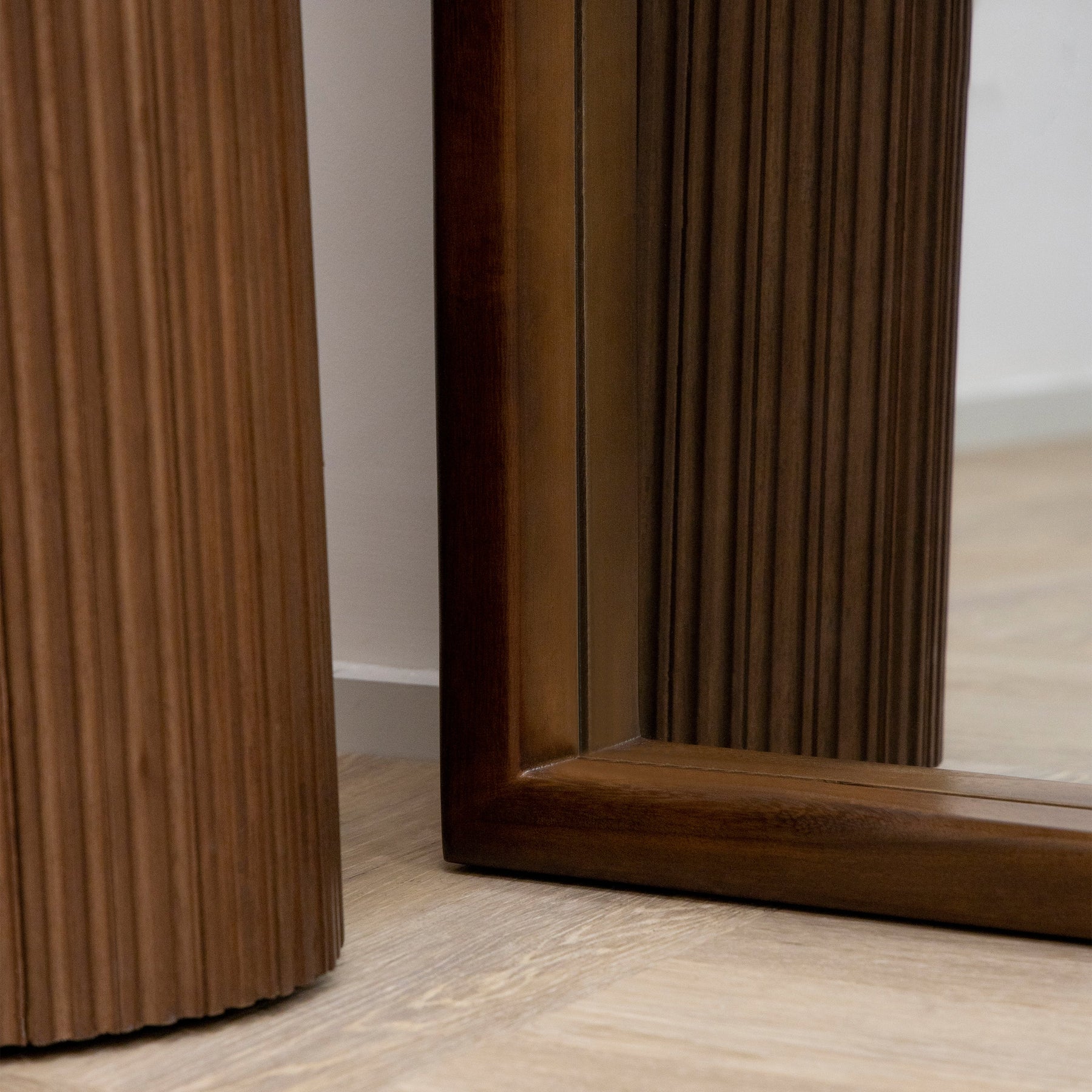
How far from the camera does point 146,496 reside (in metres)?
0.55

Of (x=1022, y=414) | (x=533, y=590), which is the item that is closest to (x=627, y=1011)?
(x=533, y=590)

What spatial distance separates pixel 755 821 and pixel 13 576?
0.35 m

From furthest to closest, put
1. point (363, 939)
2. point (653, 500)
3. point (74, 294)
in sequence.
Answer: point (653, 500), point (363, 939), point (74, 294)

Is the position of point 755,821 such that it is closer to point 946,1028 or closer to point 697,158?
point 946,1028

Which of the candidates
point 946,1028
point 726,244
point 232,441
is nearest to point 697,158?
point 726,244

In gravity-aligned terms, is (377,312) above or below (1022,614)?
above

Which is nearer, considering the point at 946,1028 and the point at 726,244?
the point at 946,1028

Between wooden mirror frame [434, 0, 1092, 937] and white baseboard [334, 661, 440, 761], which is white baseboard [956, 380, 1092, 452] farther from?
white baseboard [334, 661, 440, 761]

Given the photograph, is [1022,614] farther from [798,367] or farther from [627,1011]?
[627,1011]

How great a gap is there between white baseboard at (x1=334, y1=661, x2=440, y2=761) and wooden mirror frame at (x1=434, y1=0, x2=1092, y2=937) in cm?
22

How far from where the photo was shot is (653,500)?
2.62 feet

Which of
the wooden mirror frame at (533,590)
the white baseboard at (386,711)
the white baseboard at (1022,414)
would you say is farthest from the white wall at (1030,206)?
the white baseboard at (386,711)

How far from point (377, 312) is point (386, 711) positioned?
26 cm

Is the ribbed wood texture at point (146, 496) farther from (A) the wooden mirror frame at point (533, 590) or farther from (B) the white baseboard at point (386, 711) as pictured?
(B) the white baseboard at point (386, 711)
